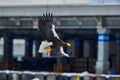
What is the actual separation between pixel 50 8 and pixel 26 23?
3579 mm

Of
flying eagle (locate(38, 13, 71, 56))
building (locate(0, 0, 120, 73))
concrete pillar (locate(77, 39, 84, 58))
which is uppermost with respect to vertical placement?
building (locate(0, 0, 120, 73))

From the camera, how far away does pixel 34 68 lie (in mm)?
42156

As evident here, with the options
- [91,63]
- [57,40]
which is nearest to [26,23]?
[91,63]

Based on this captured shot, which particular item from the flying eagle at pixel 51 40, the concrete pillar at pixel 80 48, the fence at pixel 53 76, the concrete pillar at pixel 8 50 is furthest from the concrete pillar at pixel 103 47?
the flying eagle at pixel 51 40

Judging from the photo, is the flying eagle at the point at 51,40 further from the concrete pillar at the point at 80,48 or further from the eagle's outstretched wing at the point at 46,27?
the concrete pillar at the point at 80,48

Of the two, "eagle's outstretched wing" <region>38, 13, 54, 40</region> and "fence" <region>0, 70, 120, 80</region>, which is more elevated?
"eagle's outstretched wing" <region>38, 13, 54, 40</region>

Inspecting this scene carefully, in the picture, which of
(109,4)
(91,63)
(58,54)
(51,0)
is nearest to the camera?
(58,54)

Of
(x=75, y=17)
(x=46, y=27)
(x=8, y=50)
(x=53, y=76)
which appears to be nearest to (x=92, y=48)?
(x=8, y=50)

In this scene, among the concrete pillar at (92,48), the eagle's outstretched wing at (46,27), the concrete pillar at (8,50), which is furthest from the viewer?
the concrete pillar at (92,48)

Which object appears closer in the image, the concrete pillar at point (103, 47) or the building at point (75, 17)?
the building at point (75, 17)

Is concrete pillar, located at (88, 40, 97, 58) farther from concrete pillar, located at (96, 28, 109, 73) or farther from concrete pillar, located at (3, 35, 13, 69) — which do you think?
concrete pillar, located at (96, 28, 109, 73)

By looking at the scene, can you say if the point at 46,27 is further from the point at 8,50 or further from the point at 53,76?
the point at 8,50

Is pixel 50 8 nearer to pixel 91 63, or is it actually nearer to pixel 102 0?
pixel 102 0

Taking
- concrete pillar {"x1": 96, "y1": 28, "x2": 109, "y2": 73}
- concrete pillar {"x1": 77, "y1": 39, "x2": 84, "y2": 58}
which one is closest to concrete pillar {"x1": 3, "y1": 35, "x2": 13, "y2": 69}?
concrete pillar {"x1": 77, "y1": 39, "x2": 84, "y2": 58}
